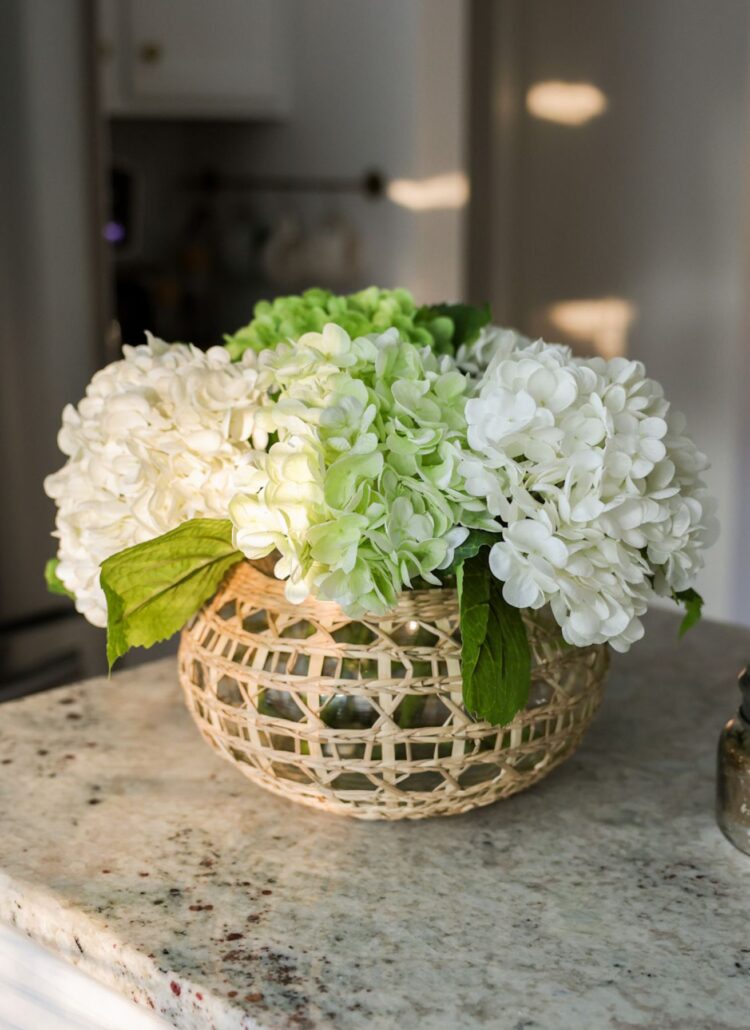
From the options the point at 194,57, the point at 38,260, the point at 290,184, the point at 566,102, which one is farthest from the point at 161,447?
the point at 566,102

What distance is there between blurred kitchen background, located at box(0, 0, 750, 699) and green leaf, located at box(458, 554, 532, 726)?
208 centimetres

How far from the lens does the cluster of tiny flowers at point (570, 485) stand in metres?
0.73

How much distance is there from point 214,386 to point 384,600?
18 centimetres

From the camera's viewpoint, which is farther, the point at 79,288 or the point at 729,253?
the point at 729,253

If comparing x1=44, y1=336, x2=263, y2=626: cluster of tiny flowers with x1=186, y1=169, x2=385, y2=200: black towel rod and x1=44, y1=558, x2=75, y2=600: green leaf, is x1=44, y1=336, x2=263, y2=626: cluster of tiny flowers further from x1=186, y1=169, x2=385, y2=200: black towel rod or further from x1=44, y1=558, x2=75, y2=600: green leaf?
x1=186, y1=169, x2=385, y2=200: black towel rod

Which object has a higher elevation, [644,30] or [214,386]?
[644,30]

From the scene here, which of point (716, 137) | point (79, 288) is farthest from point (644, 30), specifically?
point (79, 288)

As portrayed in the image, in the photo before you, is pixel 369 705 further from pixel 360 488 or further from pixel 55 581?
pixel 55 581

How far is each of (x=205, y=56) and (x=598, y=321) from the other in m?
1.22

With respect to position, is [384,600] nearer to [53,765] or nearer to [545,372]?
[545,372]

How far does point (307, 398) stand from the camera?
30.2 inches

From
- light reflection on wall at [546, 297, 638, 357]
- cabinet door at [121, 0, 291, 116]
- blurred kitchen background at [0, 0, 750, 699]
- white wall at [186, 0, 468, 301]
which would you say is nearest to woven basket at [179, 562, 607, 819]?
blurred kitchen background at [0, 0, 750, 699]

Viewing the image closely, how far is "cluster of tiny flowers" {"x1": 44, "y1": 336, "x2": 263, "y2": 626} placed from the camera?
2.61 feet

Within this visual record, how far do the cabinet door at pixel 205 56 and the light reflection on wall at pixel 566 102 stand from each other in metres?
0.70
